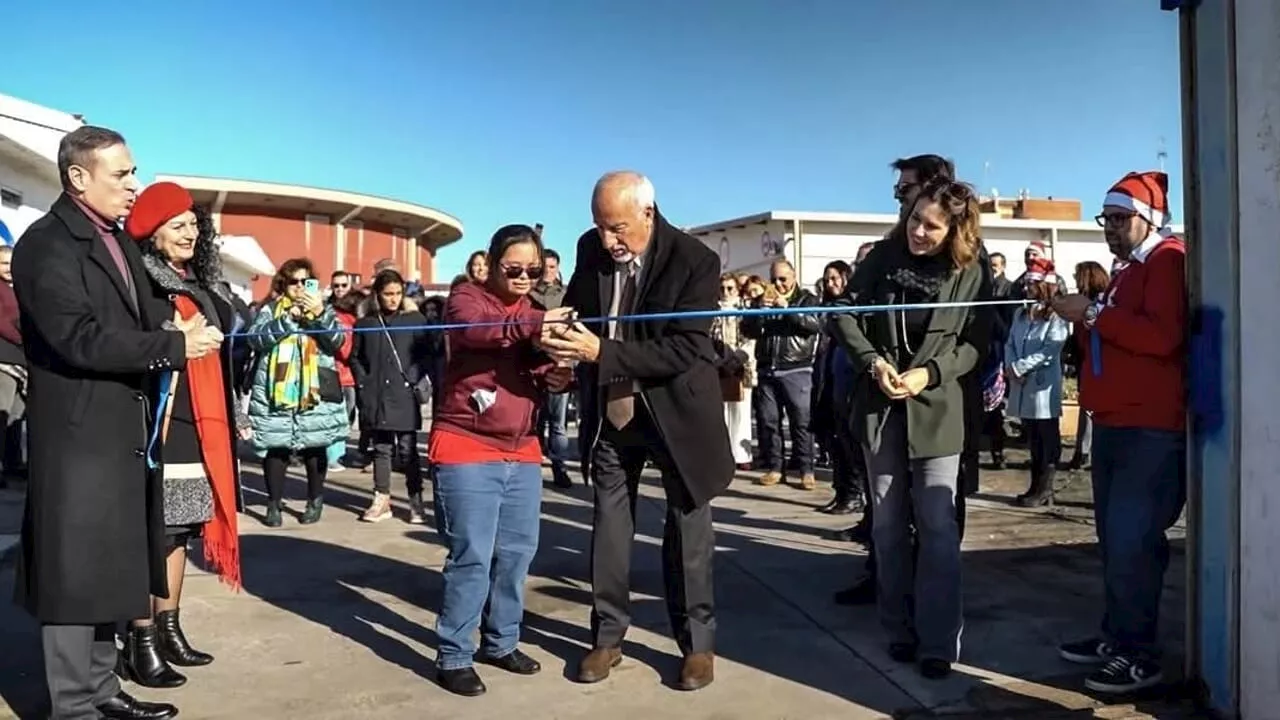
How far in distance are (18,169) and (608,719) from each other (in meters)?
12.8

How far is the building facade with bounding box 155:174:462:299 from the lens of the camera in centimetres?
3603

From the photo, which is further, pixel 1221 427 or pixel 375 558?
pixel 375 558

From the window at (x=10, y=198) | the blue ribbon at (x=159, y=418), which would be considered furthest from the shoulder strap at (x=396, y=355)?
the window at (x=10, y=198)

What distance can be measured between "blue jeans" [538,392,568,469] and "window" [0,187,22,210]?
26.2 ft

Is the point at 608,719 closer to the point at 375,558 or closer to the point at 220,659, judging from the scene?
the point at 220,659

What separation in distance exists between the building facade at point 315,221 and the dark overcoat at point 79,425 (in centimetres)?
3110

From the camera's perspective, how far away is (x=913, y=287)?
393 centimetres

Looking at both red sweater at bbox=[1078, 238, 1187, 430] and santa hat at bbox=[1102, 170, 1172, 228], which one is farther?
santa hat at bbox=[1102, 170, 1172, 228]

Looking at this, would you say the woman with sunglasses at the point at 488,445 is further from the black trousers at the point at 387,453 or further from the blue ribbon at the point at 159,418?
the black trousers at the point at 387,453

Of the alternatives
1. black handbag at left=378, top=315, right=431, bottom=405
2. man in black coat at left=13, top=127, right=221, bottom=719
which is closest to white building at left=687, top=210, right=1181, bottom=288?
black handbag at left=378, top=315, right=431, bottom=405

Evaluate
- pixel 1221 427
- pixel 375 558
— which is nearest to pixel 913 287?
pixel 1221 427

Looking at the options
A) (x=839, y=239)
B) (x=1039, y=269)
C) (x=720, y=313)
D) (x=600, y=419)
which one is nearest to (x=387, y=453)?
(x=600, y=419)

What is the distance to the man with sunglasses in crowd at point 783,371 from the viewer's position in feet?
28.1

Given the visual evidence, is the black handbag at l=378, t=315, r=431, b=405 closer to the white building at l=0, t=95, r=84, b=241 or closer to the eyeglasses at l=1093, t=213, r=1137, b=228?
the eyeglasses at l=1093, t=213, r=1137, b=228
